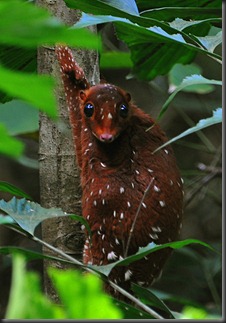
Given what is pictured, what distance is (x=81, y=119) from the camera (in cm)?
189

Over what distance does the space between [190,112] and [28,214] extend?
313cm

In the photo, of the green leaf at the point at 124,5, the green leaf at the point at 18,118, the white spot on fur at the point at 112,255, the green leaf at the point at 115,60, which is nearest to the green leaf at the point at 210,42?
the green leaf at the point at 124,5

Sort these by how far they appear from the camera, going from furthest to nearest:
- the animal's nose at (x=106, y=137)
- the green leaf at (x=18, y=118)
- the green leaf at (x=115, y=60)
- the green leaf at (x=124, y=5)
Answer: the green leaf at (x=115, y=60) → the green leaf at (x=18, y=118) → the animal's nose at (x=106, y=137) → the green leaf at (x=124, y=5)

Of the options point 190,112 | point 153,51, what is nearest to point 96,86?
point 153,51

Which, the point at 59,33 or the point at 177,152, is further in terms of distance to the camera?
the point at 177,152

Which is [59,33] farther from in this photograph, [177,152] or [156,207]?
[177,152]

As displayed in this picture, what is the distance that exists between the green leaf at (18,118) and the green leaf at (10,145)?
7.68ft

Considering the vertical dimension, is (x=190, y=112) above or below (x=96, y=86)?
below

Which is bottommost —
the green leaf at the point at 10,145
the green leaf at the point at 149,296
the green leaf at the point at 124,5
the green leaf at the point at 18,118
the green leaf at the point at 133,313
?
the green leaf at the point at 18,118

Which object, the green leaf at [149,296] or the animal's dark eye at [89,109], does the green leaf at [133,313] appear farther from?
the animal's dark eye at [89,109]

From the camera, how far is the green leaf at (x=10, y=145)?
0.39 metres

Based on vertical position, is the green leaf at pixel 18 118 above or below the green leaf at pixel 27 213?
below

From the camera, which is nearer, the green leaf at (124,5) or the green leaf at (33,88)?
the green leaf at (33,88)

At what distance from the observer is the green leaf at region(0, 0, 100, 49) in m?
0.37
